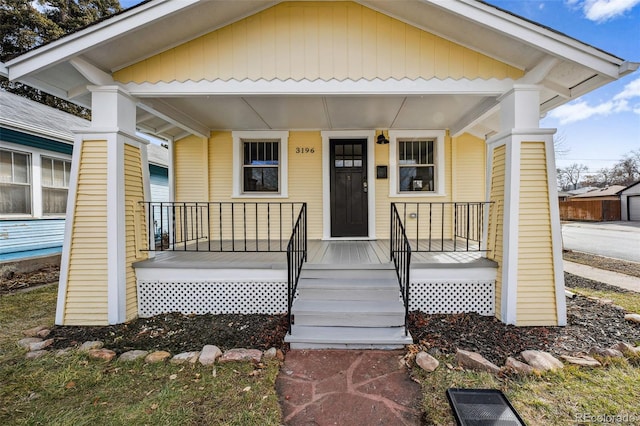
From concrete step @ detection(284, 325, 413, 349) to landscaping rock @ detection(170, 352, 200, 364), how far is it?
891 millimetres

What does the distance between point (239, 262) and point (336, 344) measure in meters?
1.78

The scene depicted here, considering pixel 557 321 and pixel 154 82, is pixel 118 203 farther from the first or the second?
pixel 557 321

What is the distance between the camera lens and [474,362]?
103 inches

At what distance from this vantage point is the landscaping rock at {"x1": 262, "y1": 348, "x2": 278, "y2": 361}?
9.20 feet

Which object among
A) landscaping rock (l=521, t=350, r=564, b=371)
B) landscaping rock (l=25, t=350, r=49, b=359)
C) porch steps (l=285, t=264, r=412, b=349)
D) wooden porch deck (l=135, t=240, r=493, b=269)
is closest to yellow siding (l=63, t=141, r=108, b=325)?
wooden porch deck (l=135, t=240, r=493, b=269)

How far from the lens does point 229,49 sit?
3.68 m

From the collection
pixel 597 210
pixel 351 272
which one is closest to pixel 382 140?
pixel 351 272

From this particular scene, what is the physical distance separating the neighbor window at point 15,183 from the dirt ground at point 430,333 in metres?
4.50

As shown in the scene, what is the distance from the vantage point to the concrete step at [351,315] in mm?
3184

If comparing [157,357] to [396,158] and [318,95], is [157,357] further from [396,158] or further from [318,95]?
[396,158]

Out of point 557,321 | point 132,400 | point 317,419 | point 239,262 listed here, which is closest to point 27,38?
point 239,262

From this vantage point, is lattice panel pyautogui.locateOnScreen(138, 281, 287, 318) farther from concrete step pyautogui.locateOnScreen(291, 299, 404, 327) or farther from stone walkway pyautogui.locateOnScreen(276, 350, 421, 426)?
stone walkway pyautogui.locateOnScreen(276, 350, 421, 426)

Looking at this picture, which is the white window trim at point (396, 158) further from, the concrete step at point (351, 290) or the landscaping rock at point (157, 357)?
the landscaping rock at point (157, 357)

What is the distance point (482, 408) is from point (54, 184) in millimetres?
9175
